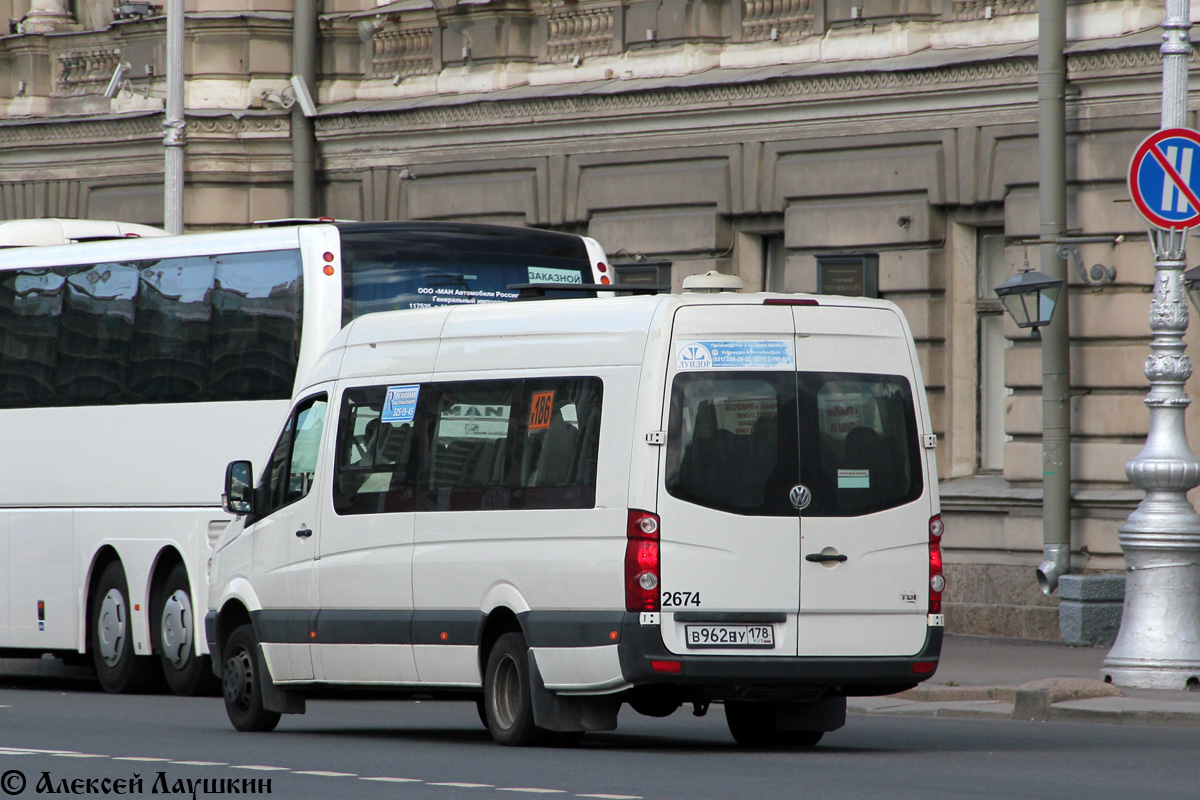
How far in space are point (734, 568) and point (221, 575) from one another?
4.11 m

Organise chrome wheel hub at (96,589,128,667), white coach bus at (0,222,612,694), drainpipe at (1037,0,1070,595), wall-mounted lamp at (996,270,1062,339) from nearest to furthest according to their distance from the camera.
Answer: white coach bus at (0,222,612,694)
wall-mounted lamp at (996,270,1062,339)
chrome wheel hub at (96,589,128,667)
drainpipe at (1037,0,1070,595)

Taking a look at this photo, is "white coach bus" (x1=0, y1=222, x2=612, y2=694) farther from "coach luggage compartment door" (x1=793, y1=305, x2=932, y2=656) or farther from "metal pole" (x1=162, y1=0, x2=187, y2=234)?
"metal pole" (x1=162, y1=0, x2=187, y2=234)

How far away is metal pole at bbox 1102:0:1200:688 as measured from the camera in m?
15.7

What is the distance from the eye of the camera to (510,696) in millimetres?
12500

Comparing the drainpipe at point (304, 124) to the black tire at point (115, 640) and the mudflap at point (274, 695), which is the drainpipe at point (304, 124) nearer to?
the black tire at point (115, 640)

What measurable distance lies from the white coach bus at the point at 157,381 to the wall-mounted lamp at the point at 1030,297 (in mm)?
3191

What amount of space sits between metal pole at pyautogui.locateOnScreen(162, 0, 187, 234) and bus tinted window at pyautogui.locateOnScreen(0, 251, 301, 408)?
214 inches

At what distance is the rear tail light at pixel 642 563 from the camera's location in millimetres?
11719

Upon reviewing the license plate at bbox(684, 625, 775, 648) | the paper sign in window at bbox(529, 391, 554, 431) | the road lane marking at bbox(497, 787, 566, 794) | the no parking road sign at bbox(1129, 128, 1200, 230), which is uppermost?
the no parking road sign at bbox(1129, 128, 1200, 230)

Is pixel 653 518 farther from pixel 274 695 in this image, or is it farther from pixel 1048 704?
pixel 1048 704

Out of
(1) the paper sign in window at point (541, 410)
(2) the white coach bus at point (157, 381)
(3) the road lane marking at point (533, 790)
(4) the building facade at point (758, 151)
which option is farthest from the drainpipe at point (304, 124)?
(3) the road lane marking at point (533, 790)

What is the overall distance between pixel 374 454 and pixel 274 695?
163 centimetres

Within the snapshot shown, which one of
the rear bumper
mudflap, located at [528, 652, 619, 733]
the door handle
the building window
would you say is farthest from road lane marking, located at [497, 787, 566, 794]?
the building window

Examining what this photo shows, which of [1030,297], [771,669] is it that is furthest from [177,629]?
[771,669]
